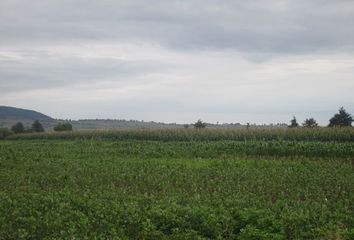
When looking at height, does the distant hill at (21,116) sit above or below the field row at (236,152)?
above

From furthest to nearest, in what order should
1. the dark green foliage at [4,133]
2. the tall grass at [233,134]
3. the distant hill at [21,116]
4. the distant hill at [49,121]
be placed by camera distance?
1. the distant hill at [21,116]
2. the distant hill at [49,121]
3. the dark green foliage at [4,133]
4. the tall grass at [233,134]

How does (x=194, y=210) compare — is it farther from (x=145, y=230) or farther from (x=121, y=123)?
(x=121, y=123)

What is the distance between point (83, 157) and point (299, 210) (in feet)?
57.2

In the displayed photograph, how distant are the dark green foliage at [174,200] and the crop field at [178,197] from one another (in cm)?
3

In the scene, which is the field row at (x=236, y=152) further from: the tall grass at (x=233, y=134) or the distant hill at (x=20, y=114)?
the distant hill at (x=20, y=114)

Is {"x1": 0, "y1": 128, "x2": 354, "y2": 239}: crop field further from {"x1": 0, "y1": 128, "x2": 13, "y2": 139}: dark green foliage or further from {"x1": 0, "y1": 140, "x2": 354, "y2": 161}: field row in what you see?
{"x1": 0, "y1": 128, "x2": 13, "y2": 139}: dark green foliage

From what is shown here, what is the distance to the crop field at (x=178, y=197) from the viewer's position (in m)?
10.6

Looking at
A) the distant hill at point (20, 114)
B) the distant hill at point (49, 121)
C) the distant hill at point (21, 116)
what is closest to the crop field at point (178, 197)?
the distant hill at point (49, 121)

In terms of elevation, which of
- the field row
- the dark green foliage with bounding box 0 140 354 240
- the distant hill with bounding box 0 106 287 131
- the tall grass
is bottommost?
the dark green foliage with bounding box 0 140 354 240

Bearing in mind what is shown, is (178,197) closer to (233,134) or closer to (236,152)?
(236,152)

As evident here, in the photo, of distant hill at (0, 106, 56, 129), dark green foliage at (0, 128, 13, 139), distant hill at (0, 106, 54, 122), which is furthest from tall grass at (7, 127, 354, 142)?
distant hill at (0, 106, 54, 122)

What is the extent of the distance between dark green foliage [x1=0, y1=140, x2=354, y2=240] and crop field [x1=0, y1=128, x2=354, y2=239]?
0.03 m

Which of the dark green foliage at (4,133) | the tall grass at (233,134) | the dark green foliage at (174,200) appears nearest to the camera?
the dark green foliage at (174,200)

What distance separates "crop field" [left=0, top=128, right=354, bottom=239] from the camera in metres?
10.6
